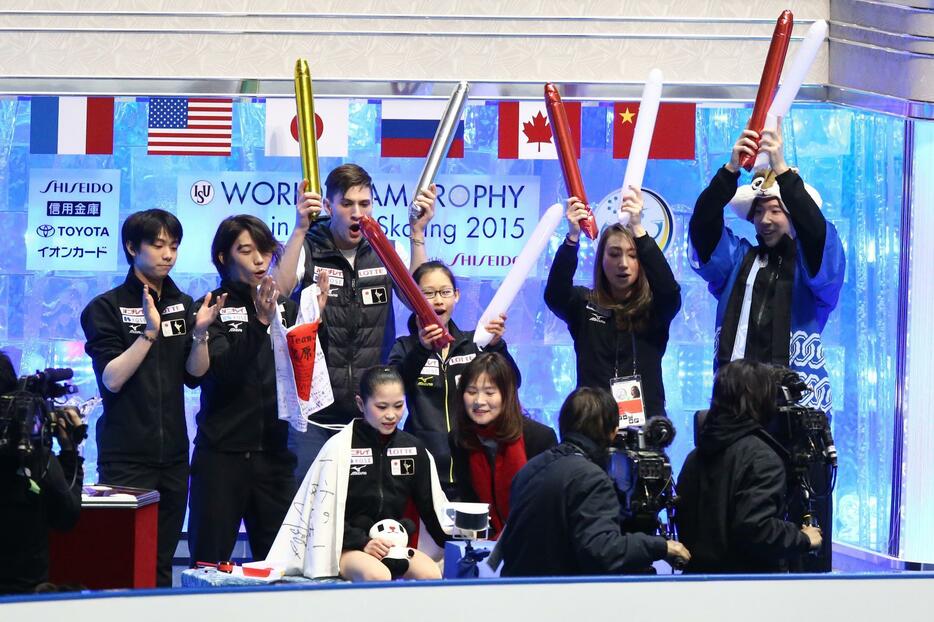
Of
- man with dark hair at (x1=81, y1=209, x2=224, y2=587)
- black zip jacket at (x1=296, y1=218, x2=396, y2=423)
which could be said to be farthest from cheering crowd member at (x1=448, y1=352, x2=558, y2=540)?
man with dark hair at (x1=81, y1=209, x2=224, y2=587)

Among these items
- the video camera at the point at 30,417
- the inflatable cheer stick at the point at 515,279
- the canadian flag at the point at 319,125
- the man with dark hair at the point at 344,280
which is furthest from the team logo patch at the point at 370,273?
the video camera at the point at 30,417

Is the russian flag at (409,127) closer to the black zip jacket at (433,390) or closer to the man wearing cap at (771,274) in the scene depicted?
the black zip jacket at (433,390)

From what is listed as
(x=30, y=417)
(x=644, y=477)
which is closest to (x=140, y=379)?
(x=30, y=417)

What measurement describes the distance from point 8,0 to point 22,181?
34.2 inches

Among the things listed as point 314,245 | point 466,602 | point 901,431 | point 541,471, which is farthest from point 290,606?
point 901,431

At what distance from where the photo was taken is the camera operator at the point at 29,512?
430 centimetres

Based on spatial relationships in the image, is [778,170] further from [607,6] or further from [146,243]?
[146,243]

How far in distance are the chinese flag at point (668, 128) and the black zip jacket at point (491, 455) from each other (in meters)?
1.83

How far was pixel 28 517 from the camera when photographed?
14.3 feet

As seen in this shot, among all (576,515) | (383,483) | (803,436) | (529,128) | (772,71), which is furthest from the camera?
(529,128)

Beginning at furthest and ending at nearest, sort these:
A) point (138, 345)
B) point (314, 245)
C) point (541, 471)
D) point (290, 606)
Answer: point (314, 245) → point (138, 345) → point (541, 471) → point (290, 606)

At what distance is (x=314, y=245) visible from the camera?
19.2 feet

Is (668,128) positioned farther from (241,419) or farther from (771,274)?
(241,419)

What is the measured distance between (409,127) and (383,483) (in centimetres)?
221
